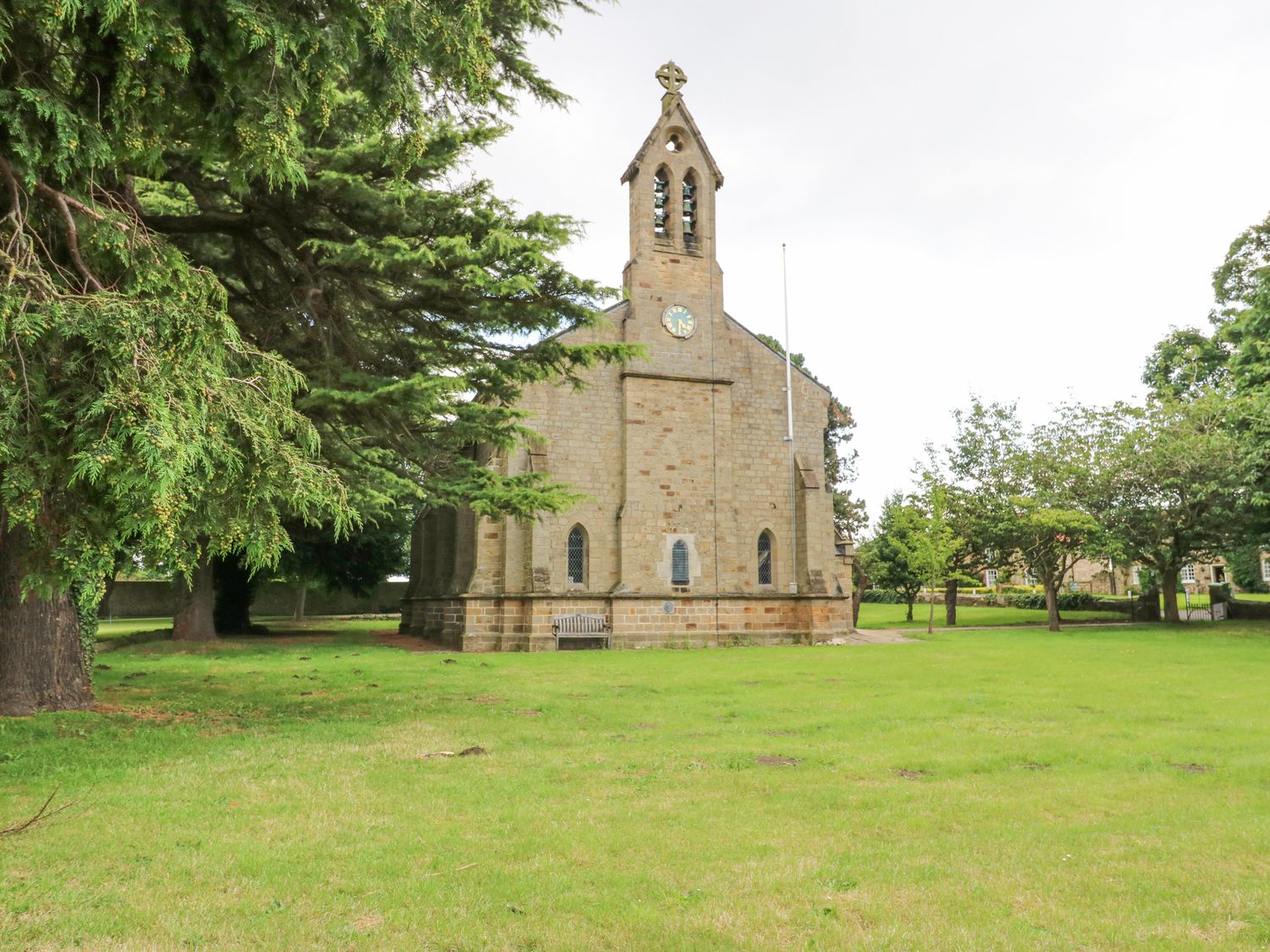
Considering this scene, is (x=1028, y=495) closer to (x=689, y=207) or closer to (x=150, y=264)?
(x=689, y=207)

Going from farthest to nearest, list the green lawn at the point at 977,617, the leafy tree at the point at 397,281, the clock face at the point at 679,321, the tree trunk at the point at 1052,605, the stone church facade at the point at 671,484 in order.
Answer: the green lawn at the point at 977,617 < the tree trunk at the point at 1052,605 < the clock face at the point at 679,321 < the stone church facade at the point at 671,484 < the leafy tree at the point at 397,281

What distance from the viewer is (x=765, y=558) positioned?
26906mm

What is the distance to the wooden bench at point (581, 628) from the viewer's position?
78.1ft

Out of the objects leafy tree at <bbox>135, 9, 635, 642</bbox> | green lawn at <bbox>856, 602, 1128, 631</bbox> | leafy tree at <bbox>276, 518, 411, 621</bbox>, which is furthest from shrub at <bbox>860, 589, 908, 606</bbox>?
leafy tree at <bbox>135, 9, 635, 642</bbox>

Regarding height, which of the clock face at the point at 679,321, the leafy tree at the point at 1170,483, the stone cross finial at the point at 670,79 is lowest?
the leafy tree at the point at 1170,483

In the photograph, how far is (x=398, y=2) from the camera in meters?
6.13

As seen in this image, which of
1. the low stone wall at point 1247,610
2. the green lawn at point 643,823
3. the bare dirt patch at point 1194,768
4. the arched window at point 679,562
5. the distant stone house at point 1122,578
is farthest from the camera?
the distant stone house at point 1122,578

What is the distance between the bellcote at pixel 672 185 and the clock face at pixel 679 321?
67.1 inches

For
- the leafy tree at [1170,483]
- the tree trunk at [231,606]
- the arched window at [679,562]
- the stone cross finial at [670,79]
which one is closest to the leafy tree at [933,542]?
the leafy tree at [1170,483]

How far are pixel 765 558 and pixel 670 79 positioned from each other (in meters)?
14.8

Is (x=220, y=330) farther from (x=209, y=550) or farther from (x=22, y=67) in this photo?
(x=22, y=67)

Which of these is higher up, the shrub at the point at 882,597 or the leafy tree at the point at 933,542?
the leafy tree at the point at 933,542

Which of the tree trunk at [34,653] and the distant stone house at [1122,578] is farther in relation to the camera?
the distant stone house at [1122,578]

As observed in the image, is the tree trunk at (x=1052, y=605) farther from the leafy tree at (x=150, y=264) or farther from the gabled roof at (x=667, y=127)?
the leafy tree at (x=150, y=264)
